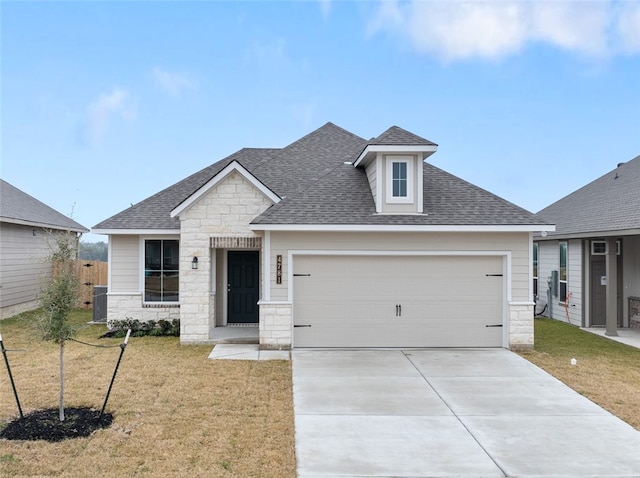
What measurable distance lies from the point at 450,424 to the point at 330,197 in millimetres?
6483

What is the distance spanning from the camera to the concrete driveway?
5.27 meters

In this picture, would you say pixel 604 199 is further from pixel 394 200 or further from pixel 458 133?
pixel 394 200

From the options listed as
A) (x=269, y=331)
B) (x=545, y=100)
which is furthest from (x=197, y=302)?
(x=545, y=100)

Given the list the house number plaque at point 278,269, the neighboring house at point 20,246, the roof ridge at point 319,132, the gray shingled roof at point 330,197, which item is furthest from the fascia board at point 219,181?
the neighboring house at point 20,246

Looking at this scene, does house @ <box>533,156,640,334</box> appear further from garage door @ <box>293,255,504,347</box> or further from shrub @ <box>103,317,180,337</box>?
shrub @ <box>103,317,180,337</box>

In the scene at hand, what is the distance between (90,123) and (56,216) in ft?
14.4

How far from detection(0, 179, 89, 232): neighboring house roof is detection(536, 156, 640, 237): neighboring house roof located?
17541 millimetres

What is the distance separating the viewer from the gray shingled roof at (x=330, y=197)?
11.0m

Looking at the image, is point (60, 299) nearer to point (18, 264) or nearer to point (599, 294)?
point (18, 264)

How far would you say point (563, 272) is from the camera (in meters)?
16.1

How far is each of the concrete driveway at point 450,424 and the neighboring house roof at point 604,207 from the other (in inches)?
231

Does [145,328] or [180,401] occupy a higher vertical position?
[145,328]

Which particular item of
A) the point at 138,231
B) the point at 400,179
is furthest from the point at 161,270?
the point at 400,179

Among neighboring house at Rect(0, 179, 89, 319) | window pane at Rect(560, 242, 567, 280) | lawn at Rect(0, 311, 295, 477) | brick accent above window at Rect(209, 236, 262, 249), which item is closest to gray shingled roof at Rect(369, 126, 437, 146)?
brick accent above window at Rect(209, 236, 262, 249)
